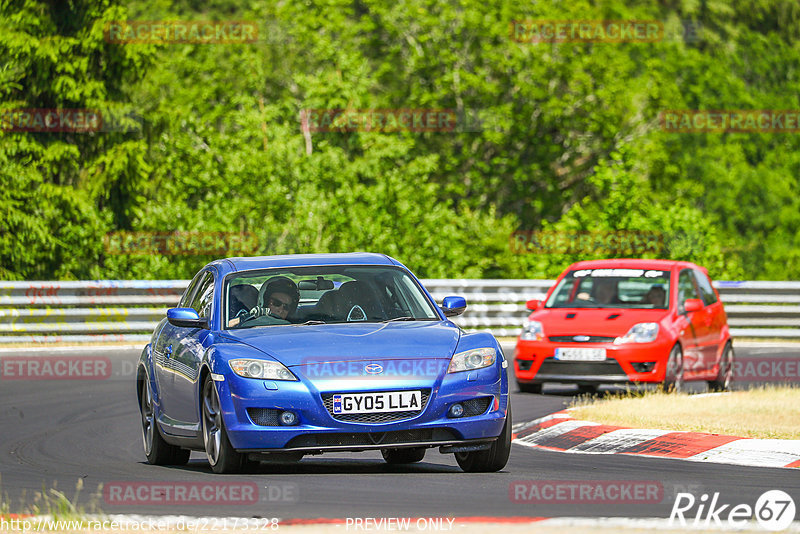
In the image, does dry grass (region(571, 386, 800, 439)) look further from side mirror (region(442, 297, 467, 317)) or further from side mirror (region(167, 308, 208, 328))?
side mirror (region(167, 308, 208, 328))

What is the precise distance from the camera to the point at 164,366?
10.6 meters

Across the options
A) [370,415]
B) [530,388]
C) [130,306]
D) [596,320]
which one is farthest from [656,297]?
[130,306]

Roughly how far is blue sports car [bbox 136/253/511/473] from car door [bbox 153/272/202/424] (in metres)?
0.03

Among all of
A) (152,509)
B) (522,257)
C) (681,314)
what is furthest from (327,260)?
(522,257)

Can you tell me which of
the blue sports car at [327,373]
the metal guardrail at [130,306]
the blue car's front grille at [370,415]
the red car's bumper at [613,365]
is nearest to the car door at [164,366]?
the blue sports car at [327,373]

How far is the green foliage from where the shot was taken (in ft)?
99.7

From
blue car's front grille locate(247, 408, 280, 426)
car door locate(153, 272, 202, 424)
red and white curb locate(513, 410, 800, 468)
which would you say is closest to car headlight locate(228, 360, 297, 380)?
blue car's front grille locate(247, 408, 280, 426)

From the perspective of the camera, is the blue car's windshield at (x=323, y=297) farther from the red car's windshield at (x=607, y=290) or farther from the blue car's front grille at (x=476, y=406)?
the red car's windshield at (x=607, y=290)

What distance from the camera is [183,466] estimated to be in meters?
10.6

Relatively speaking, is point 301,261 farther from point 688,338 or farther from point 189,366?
point 688,338

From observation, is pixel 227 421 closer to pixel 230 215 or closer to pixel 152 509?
pixel 152 509

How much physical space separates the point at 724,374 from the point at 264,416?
10.1 meters

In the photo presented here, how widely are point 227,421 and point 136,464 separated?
2044 millimetres

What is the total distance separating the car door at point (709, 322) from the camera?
57.5ft
